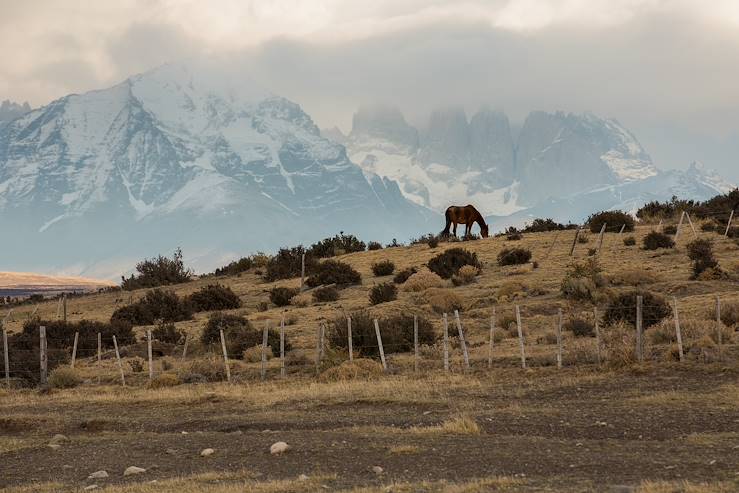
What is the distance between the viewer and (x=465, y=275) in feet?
159

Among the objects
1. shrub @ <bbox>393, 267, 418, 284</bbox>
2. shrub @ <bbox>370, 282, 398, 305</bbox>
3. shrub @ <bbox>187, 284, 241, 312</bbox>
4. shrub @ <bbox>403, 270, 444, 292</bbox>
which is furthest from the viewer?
shrub @ <bbox>187, 284, 241, 312</bbox>

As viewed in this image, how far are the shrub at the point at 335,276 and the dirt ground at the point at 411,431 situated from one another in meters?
25.2

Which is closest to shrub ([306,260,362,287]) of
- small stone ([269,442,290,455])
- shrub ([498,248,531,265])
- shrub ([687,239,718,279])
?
shrub ([498,248,531,265])

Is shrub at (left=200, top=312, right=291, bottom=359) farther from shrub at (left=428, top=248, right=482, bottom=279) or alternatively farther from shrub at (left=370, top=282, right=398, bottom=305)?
shrub at (left=428, top=248, right=482, bottom=279)

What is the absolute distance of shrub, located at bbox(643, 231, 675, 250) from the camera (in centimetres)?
4959

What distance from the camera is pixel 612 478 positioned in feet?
43.4

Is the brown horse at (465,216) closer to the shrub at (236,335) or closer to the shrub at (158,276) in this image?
the shrub at (158,276)

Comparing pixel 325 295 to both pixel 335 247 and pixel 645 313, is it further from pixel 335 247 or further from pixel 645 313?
pixel 335 247

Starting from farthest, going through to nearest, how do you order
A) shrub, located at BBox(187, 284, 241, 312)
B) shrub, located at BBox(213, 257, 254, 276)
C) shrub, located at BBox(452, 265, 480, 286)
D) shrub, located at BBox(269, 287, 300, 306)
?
shrub, located at BBox(213, 257, 254, 276)
shrub, located at BBox(187, 284, 241, 312)
shrub, located at BBox(269, 287, 300, 306)
shrub, located at BBox(452, 265, 480, 286)

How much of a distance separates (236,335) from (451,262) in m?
16.9

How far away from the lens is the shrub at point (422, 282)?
1863 inches

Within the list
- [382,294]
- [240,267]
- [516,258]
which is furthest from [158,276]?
[382,294]

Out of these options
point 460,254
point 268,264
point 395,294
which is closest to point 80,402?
point 395,294

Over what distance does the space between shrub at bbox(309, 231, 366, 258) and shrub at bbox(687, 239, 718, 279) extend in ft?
93.9
